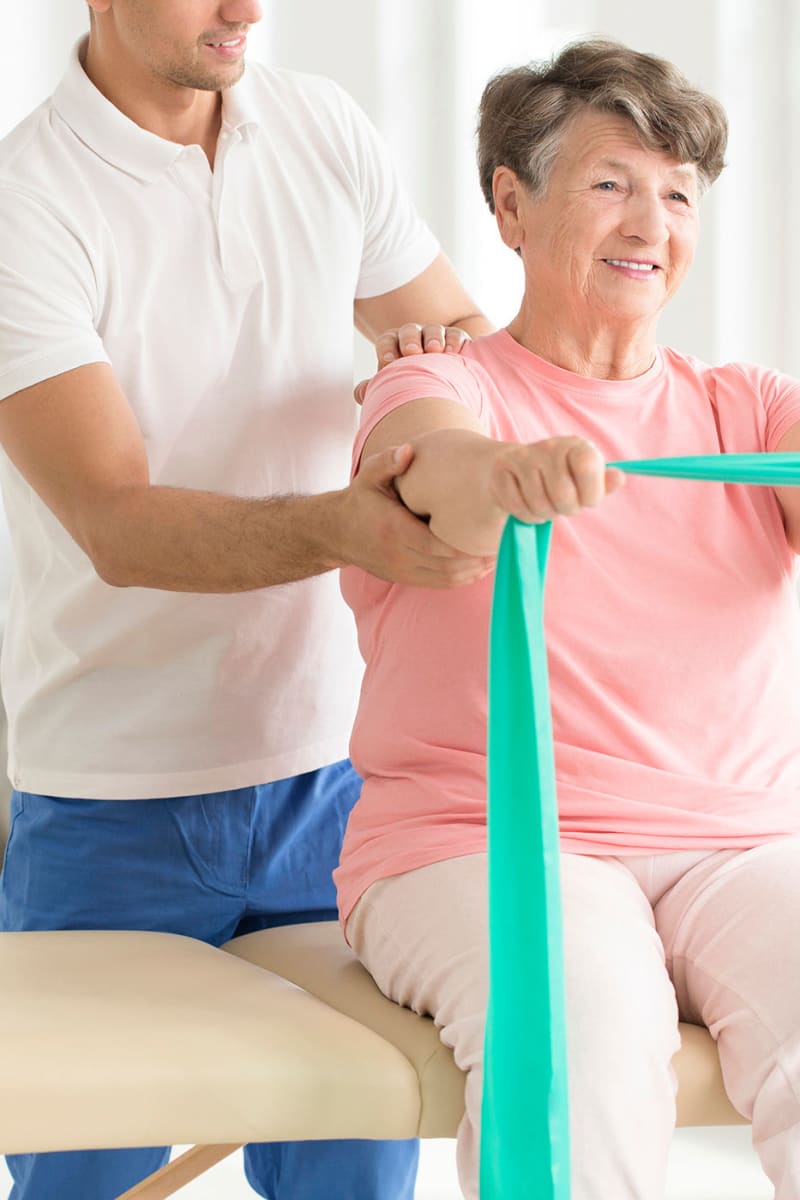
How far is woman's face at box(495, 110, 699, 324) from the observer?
1636 mm

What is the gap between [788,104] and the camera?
10.2 ft

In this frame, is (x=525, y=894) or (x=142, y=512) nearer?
(x=525, y=894)

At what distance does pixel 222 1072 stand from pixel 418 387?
0.68 meters

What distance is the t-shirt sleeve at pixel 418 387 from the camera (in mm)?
1543

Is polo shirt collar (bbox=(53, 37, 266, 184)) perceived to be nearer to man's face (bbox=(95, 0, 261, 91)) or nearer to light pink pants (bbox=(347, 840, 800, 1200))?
man's face (bbox=(95, 0, 261, 91))

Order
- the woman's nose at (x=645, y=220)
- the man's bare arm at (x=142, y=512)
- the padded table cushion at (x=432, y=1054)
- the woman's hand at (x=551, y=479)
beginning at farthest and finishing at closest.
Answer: the woman's nose at (x=645, y=220)
the man's bare arm at (x=142, y=512)
the padded table cushion at (x=432, y=1054)
the woman's hand at (x=551, y=479)

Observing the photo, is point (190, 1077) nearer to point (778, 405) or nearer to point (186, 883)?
point (186, 883)

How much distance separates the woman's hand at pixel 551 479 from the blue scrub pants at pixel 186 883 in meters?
0.79

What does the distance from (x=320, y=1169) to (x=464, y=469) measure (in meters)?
0.94

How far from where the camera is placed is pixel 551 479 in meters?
1.11

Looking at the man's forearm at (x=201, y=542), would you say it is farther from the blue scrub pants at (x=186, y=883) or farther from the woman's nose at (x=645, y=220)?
the woman's nose at (x=645, y=220)

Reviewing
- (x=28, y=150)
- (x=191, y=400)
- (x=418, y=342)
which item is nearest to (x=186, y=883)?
(x=191, y=400)

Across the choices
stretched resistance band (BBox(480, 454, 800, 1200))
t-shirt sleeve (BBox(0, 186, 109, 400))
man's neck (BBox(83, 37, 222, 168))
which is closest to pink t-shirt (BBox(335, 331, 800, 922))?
stretched resistance band (BBox(480, 454, 800, 1200))

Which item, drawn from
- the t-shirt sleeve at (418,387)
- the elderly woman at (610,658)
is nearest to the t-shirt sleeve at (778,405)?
the elderly woman at (610,658)
